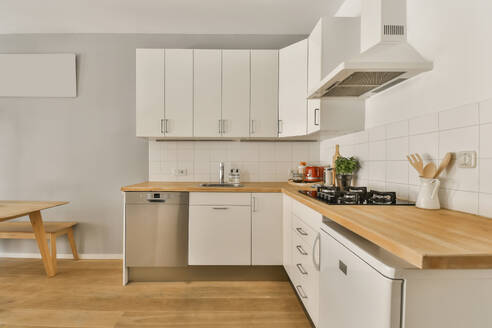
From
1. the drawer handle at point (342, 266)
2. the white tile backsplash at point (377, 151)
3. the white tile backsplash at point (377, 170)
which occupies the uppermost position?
the white tile backsplash at point (377, 151)

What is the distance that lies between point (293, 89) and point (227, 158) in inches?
42.3

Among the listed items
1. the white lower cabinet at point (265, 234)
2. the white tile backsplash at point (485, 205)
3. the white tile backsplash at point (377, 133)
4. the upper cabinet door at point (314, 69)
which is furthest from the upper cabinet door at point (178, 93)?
the white tile backsplash at point (485, 205)

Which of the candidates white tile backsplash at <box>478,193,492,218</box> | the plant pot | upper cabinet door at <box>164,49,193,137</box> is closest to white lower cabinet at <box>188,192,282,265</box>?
the plant pot

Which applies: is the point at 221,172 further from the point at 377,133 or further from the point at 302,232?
the point at 377,133

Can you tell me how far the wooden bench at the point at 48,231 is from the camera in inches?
106

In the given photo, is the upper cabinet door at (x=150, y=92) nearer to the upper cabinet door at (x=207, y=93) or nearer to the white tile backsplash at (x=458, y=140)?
the upper cabinet door at (x=207, y=93)

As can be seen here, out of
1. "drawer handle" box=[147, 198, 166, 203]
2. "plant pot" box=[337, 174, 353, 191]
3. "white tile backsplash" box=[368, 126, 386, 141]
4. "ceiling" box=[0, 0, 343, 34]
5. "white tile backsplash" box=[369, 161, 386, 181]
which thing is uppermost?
"ceiling" box=[0, 0, 343, 34]

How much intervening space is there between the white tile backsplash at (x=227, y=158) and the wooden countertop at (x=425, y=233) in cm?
169

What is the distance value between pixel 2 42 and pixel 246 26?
2.92 meters

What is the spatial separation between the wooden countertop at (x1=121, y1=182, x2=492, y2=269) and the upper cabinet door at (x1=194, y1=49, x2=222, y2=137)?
168 centimetres

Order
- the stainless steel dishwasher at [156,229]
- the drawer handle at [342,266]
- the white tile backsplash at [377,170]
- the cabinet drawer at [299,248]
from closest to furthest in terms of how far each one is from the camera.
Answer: the drawer handle at [342,266]
the cabinet drawer at [299,248]
the white tile backsplash at [377,170]
the stainless steel dishwasher at [156,229]

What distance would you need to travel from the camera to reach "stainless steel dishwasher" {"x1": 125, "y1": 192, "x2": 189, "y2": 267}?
2518mm

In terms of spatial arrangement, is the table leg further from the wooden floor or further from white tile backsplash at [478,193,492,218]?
white tile backsplash at [478,193,492,218]

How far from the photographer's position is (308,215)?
1.74m
